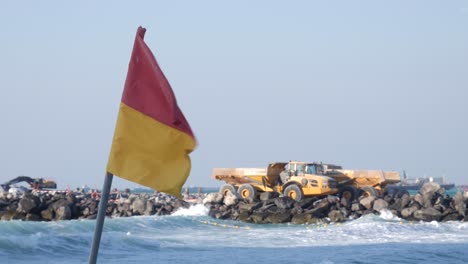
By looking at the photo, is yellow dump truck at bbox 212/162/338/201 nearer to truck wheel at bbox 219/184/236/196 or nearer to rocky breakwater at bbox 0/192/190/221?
truck wheel at bbox 219/184/236/196

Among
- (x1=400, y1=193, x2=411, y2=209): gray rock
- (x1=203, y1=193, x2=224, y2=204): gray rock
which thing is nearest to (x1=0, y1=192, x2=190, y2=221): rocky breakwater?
(x1=203, y1=193, x2=224, y2=204): gray rock

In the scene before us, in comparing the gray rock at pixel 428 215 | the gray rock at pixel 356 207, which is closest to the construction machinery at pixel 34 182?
the gray rock at pixel 356 207

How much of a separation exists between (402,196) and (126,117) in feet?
115

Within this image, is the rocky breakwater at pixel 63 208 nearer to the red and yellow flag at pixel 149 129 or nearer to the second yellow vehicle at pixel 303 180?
the second yellow vehicle at pixel 303 180

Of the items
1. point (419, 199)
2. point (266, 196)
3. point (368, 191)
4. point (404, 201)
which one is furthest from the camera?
point (419, 199)

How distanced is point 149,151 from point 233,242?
1964 cm

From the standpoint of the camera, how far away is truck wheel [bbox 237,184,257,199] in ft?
124

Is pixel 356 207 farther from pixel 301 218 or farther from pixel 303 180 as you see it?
pixel 301 218

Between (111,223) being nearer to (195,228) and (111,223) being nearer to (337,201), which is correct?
(195,228)

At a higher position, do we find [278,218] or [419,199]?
[419,199]

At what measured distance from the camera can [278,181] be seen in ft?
129

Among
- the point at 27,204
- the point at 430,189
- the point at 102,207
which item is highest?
the point at 430,189

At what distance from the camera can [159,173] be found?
543 centimetres

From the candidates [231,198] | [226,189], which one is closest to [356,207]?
[231,198]
